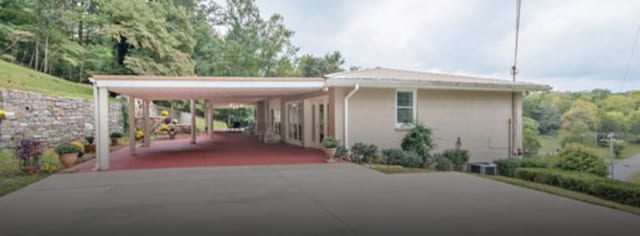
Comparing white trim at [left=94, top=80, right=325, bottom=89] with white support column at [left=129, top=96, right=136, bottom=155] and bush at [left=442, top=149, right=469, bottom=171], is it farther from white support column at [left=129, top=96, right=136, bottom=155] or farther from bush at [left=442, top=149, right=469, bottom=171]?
bush at [left=442, top=149, right=469, bottom=171]

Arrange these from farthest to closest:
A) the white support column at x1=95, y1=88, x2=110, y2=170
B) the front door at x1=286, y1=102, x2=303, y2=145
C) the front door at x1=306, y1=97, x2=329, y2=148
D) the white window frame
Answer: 1. the front door at x1=286, y1=102, x2=303, y2=145
2. the front door at x1=306, y1=97, x2=329, y2=148
3. the white window frame
4. the white support column at x1=95, y1=88, x2=110, y2=170

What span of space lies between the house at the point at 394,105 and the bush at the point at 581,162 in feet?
10.2

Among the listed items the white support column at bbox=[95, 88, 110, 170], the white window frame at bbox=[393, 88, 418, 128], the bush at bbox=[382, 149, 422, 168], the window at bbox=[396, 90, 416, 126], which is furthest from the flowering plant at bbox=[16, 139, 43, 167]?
the window at bbox=[396, 90, 416, 126]

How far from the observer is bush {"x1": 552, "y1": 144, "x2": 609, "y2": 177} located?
888 centimetres

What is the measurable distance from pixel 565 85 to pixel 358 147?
20.8 meters

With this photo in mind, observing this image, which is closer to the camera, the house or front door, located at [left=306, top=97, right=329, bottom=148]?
the house

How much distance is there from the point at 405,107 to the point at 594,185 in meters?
5.75

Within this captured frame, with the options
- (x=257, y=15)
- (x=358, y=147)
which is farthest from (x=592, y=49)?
(x=257, y=15)

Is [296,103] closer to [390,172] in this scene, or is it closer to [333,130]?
[333,130]

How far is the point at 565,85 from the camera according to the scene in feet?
81.4

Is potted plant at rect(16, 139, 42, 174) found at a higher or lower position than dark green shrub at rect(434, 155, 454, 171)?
higher

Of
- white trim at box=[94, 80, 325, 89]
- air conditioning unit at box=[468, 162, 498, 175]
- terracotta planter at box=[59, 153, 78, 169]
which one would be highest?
white trim at box=[94, 80, 325, 89]

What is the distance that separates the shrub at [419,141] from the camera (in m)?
11.2

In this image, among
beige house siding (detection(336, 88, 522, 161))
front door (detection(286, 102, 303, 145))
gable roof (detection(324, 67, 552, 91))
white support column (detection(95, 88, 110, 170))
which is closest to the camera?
white support column (detection(95, 88, 110, 170))
